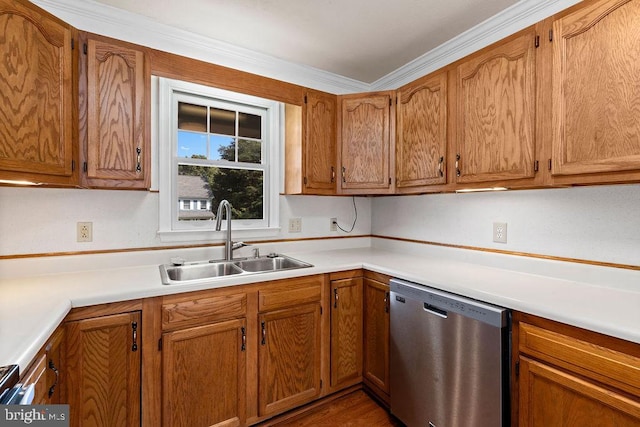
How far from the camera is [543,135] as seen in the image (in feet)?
4.68

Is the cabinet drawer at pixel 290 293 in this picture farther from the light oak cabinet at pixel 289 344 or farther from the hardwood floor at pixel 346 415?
the hardwood floor at pixel 346 415

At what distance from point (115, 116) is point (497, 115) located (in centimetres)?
203

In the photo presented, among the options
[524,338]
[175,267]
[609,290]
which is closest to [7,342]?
[175,267]

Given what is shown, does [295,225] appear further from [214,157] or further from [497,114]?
[497,114]

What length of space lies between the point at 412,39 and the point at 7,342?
2.53m

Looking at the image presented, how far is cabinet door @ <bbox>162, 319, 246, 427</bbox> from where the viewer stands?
1484 mm

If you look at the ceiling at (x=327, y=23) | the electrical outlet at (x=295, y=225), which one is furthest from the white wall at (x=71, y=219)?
the ceiling at (x=327, y=23)

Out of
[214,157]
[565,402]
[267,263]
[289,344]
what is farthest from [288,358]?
[214,157]

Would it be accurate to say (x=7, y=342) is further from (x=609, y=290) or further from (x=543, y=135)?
(x=609, y=290)

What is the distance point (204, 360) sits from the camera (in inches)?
61.5

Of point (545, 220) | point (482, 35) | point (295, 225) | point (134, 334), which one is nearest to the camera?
point (134, 334)

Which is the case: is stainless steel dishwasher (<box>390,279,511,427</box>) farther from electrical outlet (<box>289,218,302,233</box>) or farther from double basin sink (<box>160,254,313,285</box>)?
electrical outlet (<box>289,218,302,233</box>)

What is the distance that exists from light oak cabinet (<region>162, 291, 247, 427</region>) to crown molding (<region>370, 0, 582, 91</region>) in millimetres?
2147

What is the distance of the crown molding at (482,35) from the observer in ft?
5.56
